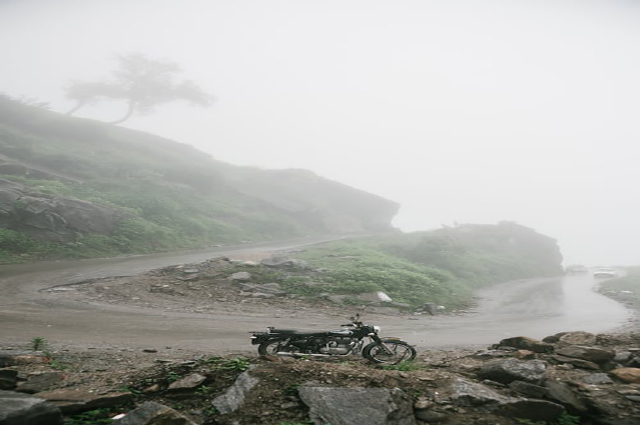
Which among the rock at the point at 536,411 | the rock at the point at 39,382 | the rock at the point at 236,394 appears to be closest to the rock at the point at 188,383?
the rock at the point at 236,394

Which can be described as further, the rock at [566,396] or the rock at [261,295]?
the rock at [261,295]

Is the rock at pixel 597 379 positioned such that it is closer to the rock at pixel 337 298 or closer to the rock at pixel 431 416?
the rock at pixel 431 416

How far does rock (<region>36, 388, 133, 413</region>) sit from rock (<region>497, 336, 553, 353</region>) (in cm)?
790

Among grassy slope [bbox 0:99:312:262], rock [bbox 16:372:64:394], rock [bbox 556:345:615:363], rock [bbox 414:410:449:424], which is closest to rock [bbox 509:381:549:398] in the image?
rock [bbox 414:410:449:424]

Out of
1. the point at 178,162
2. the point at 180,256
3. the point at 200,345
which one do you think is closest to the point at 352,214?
the point at 178,162

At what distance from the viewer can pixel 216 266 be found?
714 inches

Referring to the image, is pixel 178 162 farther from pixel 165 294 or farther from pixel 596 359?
pixel 596 359

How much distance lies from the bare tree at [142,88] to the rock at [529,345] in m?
52.6

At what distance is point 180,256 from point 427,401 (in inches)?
792

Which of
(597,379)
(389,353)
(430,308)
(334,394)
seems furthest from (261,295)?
(597,379)

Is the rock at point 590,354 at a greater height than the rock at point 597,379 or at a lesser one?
greater

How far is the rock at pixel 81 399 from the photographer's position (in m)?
4.29

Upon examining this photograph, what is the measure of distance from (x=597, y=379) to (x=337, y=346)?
4622 millimetres

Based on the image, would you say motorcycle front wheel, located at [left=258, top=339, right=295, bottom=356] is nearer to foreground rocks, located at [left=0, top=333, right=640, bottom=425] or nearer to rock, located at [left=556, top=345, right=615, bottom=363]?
foreground rocks, located at [left=0, top=333, right=640, bottom=425]
